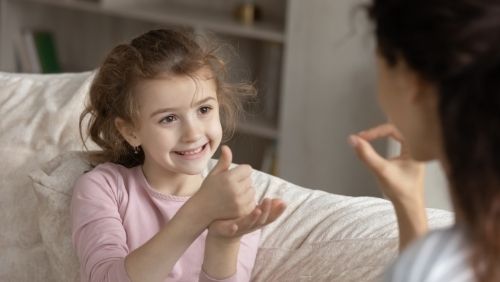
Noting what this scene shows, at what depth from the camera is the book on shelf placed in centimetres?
395

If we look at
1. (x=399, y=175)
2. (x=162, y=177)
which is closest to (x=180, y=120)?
(x=162, y=177)

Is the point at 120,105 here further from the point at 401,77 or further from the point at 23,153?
the point at 401,77

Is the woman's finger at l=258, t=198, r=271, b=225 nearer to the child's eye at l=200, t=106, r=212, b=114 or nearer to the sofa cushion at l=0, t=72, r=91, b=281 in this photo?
the child's eye at l=200, t=106, r=212, b=114

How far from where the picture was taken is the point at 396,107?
104 cm

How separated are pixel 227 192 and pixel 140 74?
312mm

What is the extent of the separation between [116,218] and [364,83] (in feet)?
5.20

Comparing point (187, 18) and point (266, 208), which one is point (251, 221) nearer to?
point (266, 208)

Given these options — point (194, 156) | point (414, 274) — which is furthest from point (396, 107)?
point (194, 156)

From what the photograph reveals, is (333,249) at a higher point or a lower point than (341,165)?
higher

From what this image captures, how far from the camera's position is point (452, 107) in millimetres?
938

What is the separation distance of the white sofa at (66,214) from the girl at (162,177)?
0.25ft

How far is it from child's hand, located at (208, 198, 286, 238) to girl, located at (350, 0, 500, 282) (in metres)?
0.36

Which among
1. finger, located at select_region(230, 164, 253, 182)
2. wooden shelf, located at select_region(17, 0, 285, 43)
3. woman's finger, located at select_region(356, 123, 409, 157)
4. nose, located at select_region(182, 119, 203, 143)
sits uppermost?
woman's finger, located at select_region(356, 123, 409, 157)

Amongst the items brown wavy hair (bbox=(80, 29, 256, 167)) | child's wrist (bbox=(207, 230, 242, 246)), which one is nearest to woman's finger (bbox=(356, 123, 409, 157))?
child's wrist (bbox=(207, 230, 242, 246))
